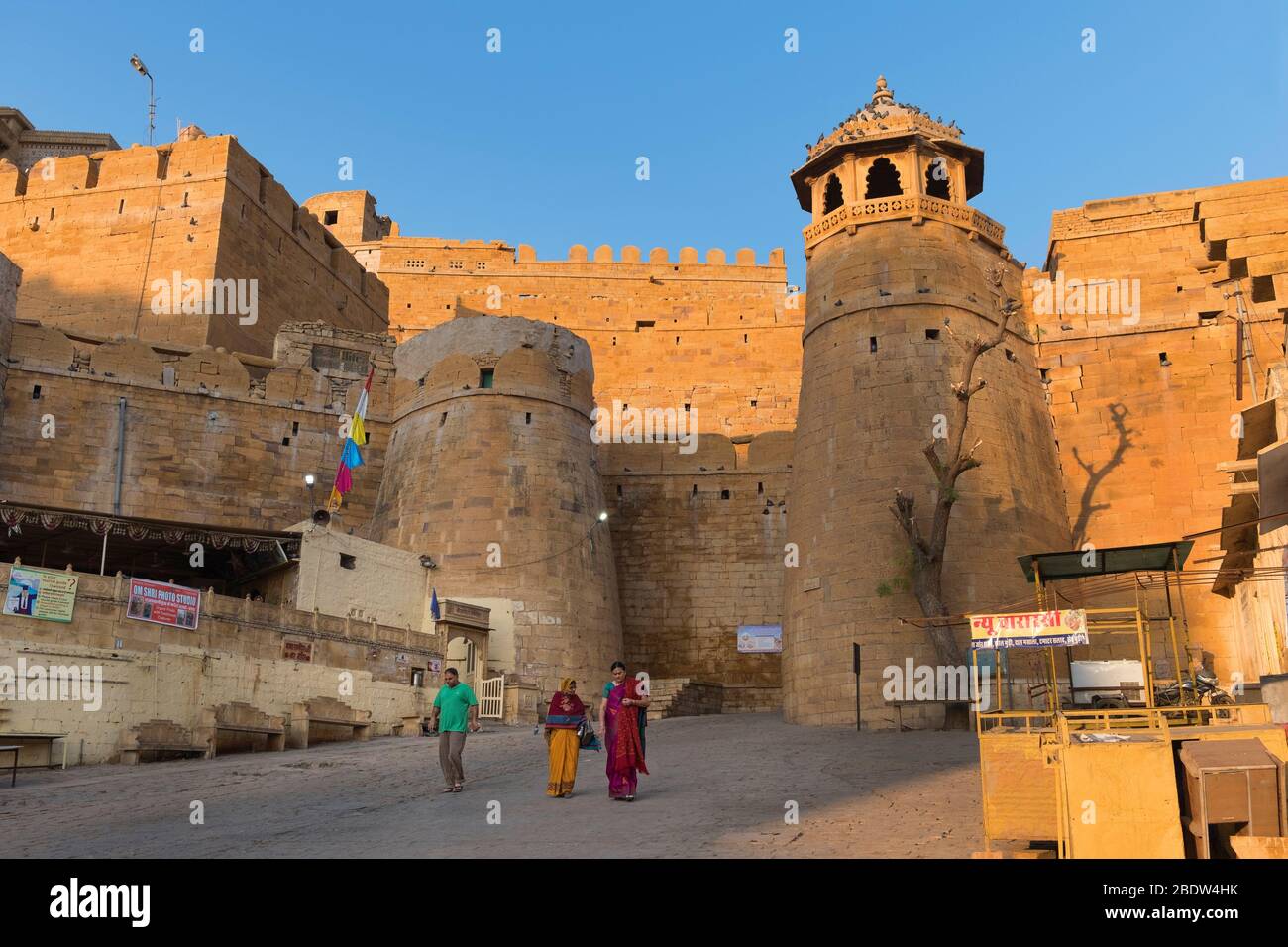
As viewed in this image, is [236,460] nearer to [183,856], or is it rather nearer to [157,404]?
[157,404]

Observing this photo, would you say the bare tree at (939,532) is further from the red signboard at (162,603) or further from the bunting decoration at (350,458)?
the bunting decoration at (350,458)

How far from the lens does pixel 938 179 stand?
25.0 meters

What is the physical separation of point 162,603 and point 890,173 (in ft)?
54.5

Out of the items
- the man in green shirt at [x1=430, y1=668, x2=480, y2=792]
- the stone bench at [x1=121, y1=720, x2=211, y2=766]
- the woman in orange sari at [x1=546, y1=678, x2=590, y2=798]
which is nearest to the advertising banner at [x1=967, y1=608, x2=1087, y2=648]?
the woman in orange sari at [x1=546, y1=678, x2=590, y2=798]

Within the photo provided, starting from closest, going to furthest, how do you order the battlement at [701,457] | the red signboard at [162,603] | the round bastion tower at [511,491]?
the red signboard at [162,603] → the round bastion tower at [511,491] → the battlement at [701,457]

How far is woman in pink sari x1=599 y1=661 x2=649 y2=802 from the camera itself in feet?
34.1

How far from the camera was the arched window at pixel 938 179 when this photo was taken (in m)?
24.8

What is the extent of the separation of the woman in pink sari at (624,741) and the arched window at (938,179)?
55.7ft

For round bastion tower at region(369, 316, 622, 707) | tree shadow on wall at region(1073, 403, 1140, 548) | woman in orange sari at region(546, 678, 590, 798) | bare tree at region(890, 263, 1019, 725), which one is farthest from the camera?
round bastion tower at region(369, 316, 622, 707)

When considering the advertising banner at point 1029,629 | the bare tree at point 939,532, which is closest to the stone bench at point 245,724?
the bare tree at point 939,532

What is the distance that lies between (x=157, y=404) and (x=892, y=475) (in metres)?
16.3

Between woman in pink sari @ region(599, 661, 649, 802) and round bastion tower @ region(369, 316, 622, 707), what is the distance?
12.6 meters

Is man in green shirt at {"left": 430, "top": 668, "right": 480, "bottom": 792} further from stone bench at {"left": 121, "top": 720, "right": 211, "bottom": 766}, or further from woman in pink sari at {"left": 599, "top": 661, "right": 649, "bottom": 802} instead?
stone bench at {"left": 121, "top": 720, "right": 211, "bottom": 766}
